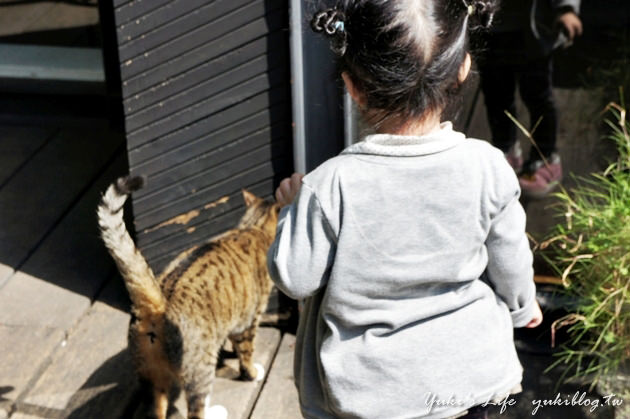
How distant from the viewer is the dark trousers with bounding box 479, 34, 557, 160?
341cm

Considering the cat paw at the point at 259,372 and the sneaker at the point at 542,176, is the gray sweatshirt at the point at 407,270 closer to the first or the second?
the cat paw at the point at 259,372

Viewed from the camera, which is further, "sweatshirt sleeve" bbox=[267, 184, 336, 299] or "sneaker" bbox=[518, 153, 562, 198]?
"sneaker" bbox=[518, 153, 562, 198]

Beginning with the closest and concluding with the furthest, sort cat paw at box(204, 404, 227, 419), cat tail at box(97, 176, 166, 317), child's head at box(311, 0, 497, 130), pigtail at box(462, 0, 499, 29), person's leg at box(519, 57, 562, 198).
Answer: child's head at box(311, 0, 497, 130)
pigtail at box(462, 0, 499, 29)
cat tail at box(97, 176, 166, 317)
cat paw at box(204, 404, 227, 419)
person's leg at box(519, 57, 562, 198)

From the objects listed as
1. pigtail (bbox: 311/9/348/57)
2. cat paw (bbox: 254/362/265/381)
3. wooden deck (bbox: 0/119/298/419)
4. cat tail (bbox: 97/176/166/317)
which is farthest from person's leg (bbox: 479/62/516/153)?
pigtail (bbox: 311/9/348/57)

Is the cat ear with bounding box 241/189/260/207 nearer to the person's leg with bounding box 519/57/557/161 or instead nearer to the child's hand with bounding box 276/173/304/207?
the person's leg with bounding box 519/57/557/161

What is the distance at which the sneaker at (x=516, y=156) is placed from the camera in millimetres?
3594

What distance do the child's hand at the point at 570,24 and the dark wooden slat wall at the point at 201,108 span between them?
1.05 m

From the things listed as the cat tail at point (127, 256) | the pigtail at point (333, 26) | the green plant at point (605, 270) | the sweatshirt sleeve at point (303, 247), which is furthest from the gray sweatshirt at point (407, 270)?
the green plant at point (605, 270)

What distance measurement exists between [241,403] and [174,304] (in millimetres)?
607

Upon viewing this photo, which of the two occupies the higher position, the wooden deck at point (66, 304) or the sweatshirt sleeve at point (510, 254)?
the sweatshirt sleeve at point (510, 254)

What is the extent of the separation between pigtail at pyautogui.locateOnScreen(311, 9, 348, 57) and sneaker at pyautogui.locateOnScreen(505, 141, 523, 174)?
1961 millimetres

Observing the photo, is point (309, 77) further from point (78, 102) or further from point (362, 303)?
point (78, 102)

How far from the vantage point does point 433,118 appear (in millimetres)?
1819

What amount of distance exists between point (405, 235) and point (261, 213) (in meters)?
1.64
